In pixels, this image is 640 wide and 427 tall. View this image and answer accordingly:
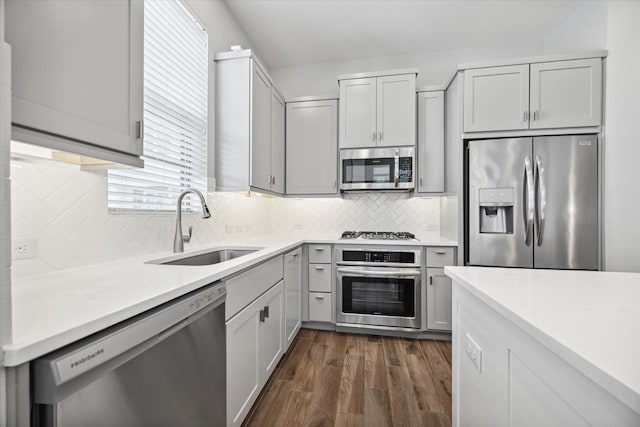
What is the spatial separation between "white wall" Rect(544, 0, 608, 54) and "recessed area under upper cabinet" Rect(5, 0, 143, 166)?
3.30 m

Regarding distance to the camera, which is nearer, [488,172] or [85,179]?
[85,179]

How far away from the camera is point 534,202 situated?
7.77 feet

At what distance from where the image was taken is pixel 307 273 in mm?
2873

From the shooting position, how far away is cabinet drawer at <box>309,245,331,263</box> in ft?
9.36

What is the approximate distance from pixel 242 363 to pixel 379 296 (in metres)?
1.61

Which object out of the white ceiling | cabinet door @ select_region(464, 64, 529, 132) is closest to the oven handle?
cabinet door @ select_region(464, 64, 529, 132)

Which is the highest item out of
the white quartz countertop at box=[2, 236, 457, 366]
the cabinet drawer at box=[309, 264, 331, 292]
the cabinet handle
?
the cabinet handle

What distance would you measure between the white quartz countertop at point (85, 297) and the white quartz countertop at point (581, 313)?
0.99 m

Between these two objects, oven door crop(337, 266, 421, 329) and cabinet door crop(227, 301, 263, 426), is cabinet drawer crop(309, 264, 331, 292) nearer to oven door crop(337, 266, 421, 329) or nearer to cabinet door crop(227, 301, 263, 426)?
oven door crop(337, 266, 421, 329)

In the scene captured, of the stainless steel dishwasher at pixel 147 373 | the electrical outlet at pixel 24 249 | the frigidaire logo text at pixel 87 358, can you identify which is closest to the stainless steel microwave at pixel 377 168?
the stainless steel dishwasher at pixel 147 373

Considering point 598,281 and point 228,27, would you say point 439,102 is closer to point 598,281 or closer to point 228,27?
point 228,27

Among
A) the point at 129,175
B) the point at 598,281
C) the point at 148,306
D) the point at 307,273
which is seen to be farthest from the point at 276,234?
the point at 598,281

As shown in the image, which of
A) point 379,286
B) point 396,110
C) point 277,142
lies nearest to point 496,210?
point 379,286

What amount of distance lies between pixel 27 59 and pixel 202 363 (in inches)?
43.8
